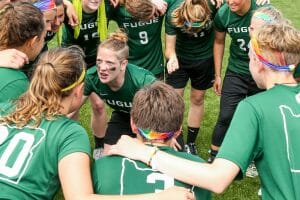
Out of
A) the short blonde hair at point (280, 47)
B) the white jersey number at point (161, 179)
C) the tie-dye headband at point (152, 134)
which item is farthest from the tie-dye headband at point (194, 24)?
the white jersey number at point (161, 179)

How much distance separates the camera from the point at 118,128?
5.21m

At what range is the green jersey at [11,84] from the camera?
325 centimetres

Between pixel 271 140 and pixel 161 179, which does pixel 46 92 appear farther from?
pixel 271 140

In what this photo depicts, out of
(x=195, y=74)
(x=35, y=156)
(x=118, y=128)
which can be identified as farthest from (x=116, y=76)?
(x=35, y=156)

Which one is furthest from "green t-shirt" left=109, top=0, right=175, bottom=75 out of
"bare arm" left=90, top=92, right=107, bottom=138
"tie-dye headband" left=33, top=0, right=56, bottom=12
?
"tie-dye headband" left=33, top=0, right=56, bottom=12

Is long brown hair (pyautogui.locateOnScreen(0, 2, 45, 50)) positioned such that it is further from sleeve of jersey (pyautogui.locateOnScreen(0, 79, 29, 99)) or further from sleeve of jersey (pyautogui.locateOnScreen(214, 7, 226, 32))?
sleeve of jersey (pyautogui.locateOnScreen(214, 7, 226, 32))

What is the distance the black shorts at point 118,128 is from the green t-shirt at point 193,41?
1201 millimetres

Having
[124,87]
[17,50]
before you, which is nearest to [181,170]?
[17,50]

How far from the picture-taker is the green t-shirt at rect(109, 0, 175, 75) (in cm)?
568

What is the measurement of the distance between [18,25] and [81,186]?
157cm

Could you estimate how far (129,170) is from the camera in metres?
2.63

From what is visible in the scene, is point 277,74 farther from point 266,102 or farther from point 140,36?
point 140,36

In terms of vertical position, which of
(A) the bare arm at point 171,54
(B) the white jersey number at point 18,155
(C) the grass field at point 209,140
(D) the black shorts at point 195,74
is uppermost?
(B) the white jersey number at point 18,155

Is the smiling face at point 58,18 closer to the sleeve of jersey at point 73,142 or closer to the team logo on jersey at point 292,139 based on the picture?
the sleeve of jersey at point 73,142
